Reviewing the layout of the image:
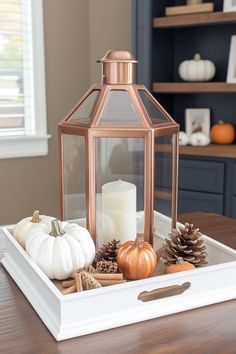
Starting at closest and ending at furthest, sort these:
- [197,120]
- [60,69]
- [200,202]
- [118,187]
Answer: [118,187], [200,202], [197,120], [60,69]

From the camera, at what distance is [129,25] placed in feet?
11.3

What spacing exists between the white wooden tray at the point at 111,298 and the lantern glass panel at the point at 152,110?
32cm

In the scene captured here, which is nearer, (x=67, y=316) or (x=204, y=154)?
(x=67, y=316)

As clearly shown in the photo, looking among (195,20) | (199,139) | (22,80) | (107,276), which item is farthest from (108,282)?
(22,80)

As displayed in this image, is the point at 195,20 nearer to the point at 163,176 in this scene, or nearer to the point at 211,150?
the point at 211,150

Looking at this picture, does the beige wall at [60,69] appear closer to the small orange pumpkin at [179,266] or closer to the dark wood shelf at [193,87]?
the dark wood shelf at [193,87]

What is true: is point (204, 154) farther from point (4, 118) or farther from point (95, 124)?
point (95, 124)

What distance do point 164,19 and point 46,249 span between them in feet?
8.03

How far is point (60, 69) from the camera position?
3508 mm

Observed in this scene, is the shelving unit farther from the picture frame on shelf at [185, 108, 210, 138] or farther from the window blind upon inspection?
the window blind

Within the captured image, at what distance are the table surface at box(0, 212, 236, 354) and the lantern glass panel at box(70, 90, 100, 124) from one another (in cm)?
38

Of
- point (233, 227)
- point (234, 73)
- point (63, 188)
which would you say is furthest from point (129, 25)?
point (63, 188)

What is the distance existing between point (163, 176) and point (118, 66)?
0.25 metres

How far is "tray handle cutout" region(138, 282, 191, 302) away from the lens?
0.89 meters
